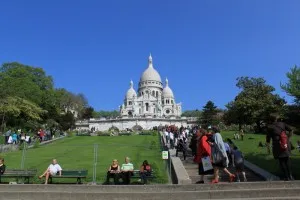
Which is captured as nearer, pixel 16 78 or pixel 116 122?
pixel 16 78

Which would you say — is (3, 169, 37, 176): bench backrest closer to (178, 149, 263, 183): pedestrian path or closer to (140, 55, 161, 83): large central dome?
(178, 149, 263, 183): pedestrian path

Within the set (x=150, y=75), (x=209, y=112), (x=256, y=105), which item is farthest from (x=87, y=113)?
(x=256, y=105)

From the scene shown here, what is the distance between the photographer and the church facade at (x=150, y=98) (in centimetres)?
11859

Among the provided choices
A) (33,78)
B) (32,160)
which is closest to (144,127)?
(33,78)

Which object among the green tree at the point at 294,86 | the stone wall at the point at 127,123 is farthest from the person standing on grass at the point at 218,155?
the stone wall at the point at 127,123

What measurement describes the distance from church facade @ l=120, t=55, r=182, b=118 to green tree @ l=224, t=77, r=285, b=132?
58823 millimetres

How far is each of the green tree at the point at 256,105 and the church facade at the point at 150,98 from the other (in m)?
58.8

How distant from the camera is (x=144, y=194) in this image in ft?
33.7

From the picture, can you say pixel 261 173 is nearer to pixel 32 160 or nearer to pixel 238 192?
pixel 238 192

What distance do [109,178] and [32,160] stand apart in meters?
9.51

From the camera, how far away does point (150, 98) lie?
12056cm

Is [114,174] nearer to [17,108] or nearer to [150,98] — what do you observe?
[17,108]

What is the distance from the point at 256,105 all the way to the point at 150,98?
6889cm

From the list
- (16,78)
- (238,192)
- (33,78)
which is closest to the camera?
(238,192)
